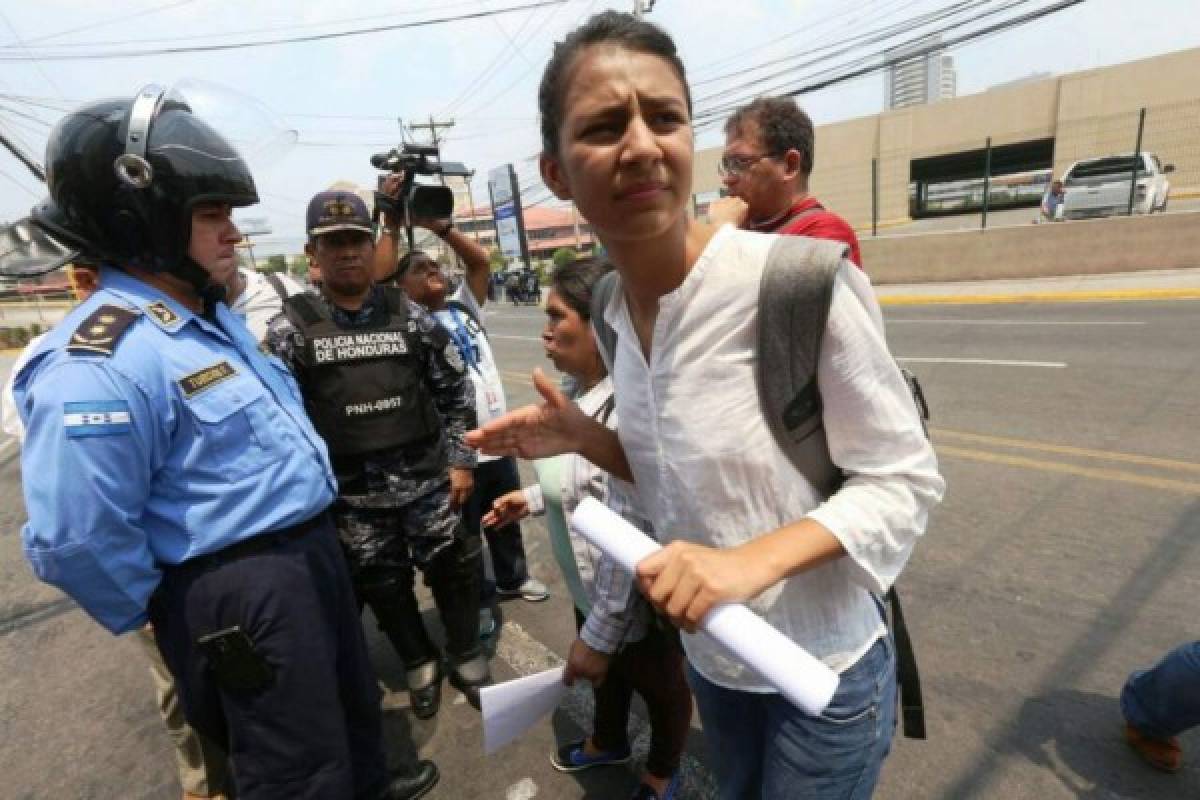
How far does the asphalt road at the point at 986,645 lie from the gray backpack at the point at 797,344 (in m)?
1.55

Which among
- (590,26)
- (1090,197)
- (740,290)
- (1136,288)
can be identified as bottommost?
(1136,288)

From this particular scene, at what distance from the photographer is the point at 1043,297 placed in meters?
10.5

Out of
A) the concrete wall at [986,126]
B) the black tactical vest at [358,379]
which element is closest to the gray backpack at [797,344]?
the black tactical vest at [358,379]

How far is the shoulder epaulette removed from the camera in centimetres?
134

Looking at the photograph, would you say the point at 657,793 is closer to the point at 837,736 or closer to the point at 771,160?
the point at 837,736

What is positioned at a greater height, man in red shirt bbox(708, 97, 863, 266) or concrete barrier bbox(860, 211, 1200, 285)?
man in red shirt bbox(708, 97, 863, 266)

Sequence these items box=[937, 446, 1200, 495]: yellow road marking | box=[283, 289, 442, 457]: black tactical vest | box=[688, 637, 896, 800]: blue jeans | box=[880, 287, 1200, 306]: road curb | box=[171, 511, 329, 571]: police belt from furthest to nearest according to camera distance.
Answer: box=[880, 287, 1200, 306]: road curb < box=[937, 446, 1200, 495]: yellow road marking < box=[283, 289, 442, 457]: black tactical vest < box=[171, 511, 329, 571]: police belt < box=[688, 637, 896, 800]: blue jeans

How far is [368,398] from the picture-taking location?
8.05ft

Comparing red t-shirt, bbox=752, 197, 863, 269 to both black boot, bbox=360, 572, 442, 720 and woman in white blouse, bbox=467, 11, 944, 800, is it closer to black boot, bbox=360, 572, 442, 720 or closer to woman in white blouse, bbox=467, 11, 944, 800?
woman in white blouse, bbox=467, 11, 944, 800

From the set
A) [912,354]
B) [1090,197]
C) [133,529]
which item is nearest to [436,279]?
[133,529]

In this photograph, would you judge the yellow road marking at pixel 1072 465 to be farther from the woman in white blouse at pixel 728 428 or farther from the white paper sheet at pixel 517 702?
the white paper sheet at pixel 517 702

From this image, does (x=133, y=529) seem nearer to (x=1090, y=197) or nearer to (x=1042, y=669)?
(x=1042, y=669)

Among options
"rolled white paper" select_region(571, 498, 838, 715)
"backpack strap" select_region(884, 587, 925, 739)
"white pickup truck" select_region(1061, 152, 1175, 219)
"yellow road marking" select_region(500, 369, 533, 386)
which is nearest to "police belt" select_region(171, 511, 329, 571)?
"rolled white paper" select_region(571, 498, 838, 715)

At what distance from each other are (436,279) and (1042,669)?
3.19 meters
